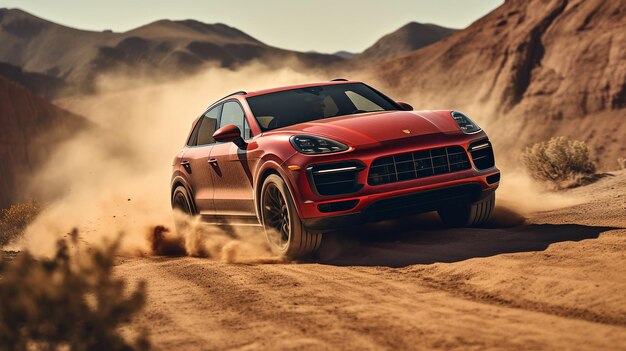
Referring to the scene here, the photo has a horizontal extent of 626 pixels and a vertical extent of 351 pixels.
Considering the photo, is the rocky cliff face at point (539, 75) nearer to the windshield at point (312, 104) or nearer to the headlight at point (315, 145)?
the windshield at point (312, 104)

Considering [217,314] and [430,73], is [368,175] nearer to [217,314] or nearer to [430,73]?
[217,314]

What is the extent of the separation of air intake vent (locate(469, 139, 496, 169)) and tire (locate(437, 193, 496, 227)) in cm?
49

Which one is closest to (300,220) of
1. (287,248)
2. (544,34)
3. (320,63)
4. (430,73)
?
(287,248)

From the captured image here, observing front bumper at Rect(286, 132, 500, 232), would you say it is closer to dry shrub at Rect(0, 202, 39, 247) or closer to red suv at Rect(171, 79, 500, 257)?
red suv at Rect(171, 79, 500, 257)

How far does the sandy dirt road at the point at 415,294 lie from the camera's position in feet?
16.6

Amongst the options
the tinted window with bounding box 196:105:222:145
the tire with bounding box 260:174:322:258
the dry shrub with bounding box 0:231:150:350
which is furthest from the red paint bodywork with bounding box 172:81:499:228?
the dry shrub with bounding box 0:231:150:350

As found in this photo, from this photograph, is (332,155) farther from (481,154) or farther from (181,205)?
(181,205)

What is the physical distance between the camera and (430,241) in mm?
8711

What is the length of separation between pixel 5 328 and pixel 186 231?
5.97m

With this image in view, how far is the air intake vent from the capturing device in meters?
8.64

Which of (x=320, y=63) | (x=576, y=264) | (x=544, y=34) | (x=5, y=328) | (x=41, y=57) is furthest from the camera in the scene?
(x=41, y=57)

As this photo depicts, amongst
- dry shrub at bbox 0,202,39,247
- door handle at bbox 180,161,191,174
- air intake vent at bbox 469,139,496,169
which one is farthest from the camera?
dry shrub at bbox 0,202,39,247

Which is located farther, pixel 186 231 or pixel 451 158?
pixel 186 231

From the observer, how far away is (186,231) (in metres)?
11.0
